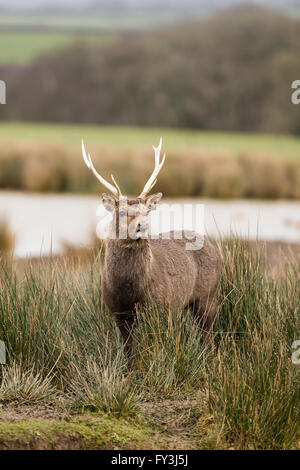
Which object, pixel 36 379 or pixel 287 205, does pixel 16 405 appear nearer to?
pixel 36 379

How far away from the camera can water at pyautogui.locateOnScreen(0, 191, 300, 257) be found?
14578 millimetres

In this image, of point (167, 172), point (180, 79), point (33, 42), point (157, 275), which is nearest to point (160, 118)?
point (180, 79)

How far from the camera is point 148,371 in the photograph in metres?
5.18

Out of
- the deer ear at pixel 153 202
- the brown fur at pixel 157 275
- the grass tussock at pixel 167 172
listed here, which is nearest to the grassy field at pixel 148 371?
the brown fur at pixel 157 275

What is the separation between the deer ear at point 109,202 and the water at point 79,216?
7.95m

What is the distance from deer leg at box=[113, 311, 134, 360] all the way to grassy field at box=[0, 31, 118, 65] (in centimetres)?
6225

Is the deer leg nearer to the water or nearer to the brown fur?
the brown fur

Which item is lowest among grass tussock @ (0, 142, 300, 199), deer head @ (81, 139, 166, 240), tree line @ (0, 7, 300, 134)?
deer head @ (81, 139, 166, 240)

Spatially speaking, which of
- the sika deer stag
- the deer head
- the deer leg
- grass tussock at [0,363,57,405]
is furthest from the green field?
grass tussock at [0,363,57,405]

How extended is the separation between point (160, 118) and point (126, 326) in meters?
48.2

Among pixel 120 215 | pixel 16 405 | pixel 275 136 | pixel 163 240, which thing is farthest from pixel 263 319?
pixel 275 136

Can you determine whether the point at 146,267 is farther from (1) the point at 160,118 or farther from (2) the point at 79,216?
(1) the point at 160,118

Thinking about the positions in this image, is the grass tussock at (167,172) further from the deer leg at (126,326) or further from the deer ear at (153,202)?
the deer ear at (153,202)

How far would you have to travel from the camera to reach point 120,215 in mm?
5031
